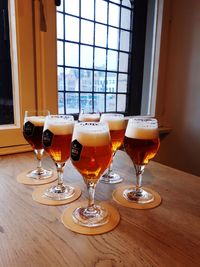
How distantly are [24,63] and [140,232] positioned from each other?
0.93 metres

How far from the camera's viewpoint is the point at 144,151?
56cm

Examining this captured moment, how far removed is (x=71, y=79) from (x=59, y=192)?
1.07 meters

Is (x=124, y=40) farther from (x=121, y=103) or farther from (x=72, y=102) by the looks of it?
(x=72, y=102)

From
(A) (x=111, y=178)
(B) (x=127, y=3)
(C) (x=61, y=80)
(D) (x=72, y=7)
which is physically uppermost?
(B) (x=127, y=3)

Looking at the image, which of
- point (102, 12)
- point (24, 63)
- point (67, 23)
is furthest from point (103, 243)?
point (102, 12)

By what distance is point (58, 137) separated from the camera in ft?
1.84

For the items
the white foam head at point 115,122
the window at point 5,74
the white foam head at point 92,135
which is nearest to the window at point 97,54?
the window at point 5,74

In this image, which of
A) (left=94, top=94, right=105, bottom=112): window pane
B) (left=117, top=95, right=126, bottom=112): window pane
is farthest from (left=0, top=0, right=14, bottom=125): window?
(left=117, top=95, right=126, bottom=112): window pane

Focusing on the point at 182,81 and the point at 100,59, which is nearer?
the point at 100,59

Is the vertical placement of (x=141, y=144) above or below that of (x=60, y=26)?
below

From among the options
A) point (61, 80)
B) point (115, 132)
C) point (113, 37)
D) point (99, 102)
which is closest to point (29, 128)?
point (115, 132)

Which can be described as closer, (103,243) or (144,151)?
(103,243)

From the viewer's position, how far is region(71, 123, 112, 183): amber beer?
458 mm

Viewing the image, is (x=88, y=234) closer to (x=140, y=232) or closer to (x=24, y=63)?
(x=140, y=232)
